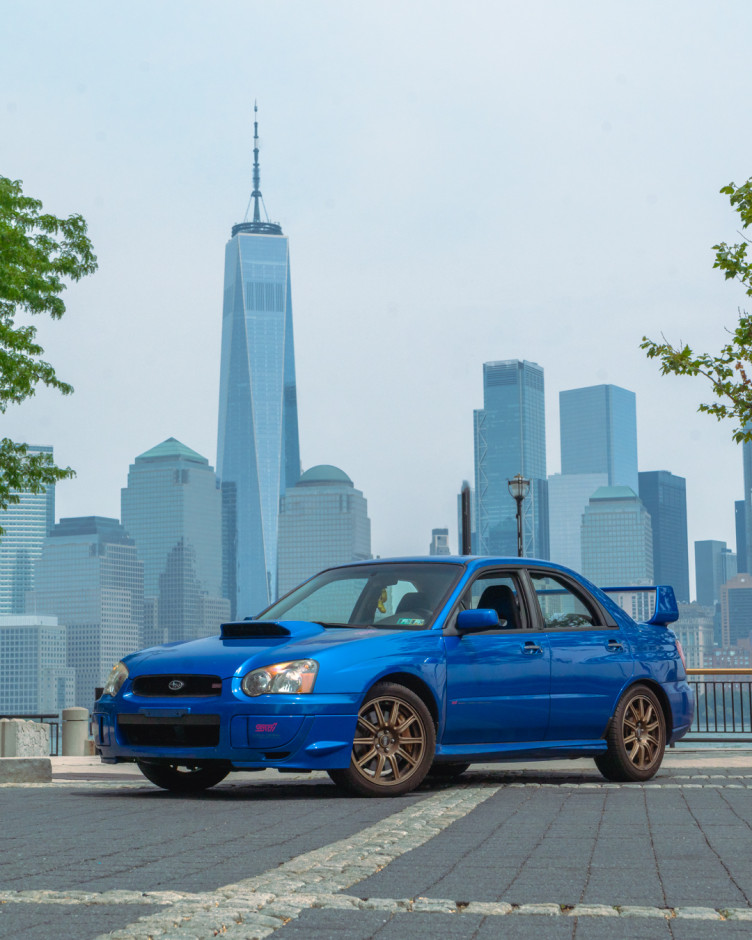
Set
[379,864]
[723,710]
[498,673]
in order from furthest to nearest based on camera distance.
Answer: [723,710]
[498,673]
[379,864]

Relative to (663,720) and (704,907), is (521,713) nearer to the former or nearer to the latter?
(663,720)

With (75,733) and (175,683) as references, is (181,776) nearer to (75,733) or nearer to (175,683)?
(175,683)

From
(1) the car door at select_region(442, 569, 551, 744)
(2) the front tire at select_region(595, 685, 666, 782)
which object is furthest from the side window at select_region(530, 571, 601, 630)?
(2) the front tire at select_region(595, 685, 666, 782)

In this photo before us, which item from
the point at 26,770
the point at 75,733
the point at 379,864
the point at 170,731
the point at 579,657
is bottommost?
the point at 75,733

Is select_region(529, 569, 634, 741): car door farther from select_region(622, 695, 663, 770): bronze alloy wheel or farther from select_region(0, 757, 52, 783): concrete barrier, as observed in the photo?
select_region(0, 757, 52, 783): concrete barrier

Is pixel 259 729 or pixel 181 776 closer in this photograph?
pixel 259 729

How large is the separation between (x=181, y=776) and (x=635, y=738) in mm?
3169

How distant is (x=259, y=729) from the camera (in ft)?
27.3

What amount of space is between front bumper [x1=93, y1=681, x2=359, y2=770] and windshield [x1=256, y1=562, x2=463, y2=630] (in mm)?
1031

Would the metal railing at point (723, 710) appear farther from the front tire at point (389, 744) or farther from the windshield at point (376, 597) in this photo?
the front tire at point (389, 744)

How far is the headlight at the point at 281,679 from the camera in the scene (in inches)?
330

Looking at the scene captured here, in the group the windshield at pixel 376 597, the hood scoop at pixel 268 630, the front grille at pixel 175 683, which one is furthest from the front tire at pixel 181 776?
the windshield at pixel 376 597

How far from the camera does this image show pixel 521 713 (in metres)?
9.57

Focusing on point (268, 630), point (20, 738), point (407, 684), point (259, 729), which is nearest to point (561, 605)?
point (407, 684)
